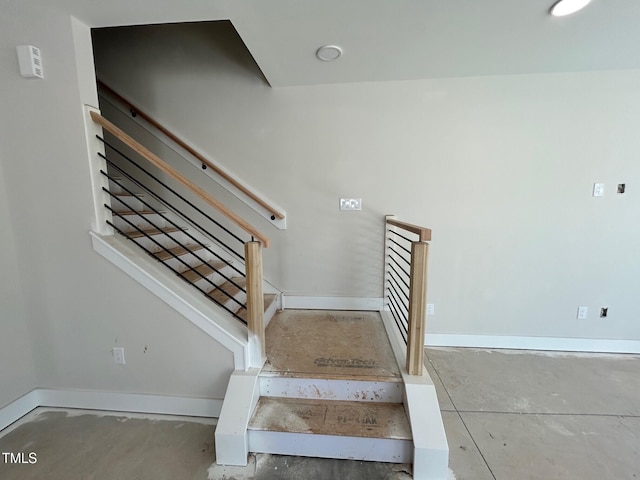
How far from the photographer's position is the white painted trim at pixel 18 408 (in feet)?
5.34

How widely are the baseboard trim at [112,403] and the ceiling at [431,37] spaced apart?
92.1 inches

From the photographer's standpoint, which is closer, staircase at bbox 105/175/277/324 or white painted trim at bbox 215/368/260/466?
white painted trim at bbox 215/368/260/466

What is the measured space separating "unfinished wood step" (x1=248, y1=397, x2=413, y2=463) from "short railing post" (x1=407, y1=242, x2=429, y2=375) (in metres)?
0.28

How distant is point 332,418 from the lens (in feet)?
4.87

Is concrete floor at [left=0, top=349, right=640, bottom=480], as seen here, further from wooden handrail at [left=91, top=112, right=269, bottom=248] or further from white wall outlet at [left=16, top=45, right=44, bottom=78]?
white wall outlet at [left=16, top=45, right=44, bottom=78]

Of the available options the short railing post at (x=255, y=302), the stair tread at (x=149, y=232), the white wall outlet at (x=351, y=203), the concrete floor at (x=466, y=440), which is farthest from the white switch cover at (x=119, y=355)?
the white wall outlet at (x=351, y=203)

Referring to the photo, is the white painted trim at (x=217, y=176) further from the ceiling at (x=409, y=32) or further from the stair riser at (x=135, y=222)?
the ceiling at (x=409, y=32)

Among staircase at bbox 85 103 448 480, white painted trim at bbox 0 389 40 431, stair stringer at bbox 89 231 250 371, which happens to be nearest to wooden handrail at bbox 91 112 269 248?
staircase at bbox 85 103 448 480

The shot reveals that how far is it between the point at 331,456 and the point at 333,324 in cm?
100

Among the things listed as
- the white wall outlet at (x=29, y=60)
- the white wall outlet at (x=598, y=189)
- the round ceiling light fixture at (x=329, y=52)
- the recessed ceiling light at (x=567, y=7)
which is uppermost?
the recessed ceiling light at (x=567, y=7)

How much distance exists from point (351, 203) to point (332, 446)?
71.1 inches

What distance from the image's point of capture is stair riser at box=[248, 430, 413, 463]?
1362 mm

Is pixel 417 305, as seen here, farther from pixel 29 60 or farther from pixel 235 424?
pixel 29 60

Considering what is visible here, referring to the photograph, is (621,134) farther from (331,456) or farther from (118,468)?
(118,468)
